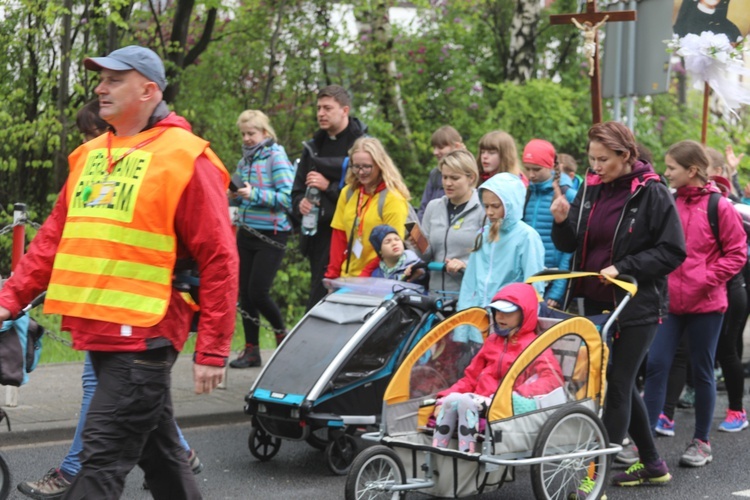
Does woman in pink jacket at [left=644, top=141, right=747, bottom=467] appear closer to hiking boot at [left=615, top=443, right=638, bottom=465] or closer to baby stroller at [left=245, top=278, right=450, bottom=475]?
hiking boot at [left=615, top=443, right=638, bottom=465]

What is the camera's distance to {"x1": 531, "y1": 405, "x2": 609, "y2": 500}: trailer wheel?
5812 millimetres

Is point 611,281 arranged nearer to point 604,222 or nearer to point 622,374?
point 604,222

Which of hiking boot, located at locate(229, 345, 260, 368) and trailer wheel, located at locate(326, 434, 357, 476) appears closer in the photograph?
trailer wheel, located at locate(326, 434, 357, 476)

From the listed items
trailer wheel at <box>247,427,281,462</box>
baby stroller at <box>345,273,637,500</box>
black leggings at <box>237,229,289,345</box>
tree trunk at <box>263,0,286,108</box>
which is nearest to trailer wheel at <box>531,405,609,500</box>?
baby stroller at <box>345,273,637,500</box>

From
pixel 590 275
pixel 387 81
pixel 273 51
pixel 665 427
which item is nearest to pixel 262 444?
pixel 590 275

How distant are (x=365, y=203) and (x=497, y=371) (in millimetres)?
2289

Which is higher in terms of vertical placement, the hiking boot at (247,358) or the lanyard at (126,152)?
the lanyard at (126,152)

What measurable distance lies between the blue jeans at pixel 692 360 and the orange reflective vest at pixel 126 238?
150 inches

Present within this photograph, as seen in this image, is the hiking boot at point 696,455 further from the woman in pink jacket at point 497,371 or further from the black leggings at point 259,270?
the black leggings at point 259,270

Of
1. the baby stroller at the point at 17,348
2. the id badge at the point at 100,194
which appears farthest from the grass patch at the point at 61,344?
the id badge at the point at 100,194

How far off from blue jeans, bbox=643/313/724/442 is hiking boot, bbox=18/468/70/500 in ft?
11.3

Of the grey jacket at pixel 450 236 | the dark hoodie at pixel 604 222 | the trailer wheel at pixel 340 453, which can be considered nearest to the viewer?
the dark hoodie at pixel 604 222

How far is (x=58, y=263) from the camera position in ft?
14.5

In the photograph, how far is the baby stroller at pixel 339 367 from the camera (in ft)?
22.0
